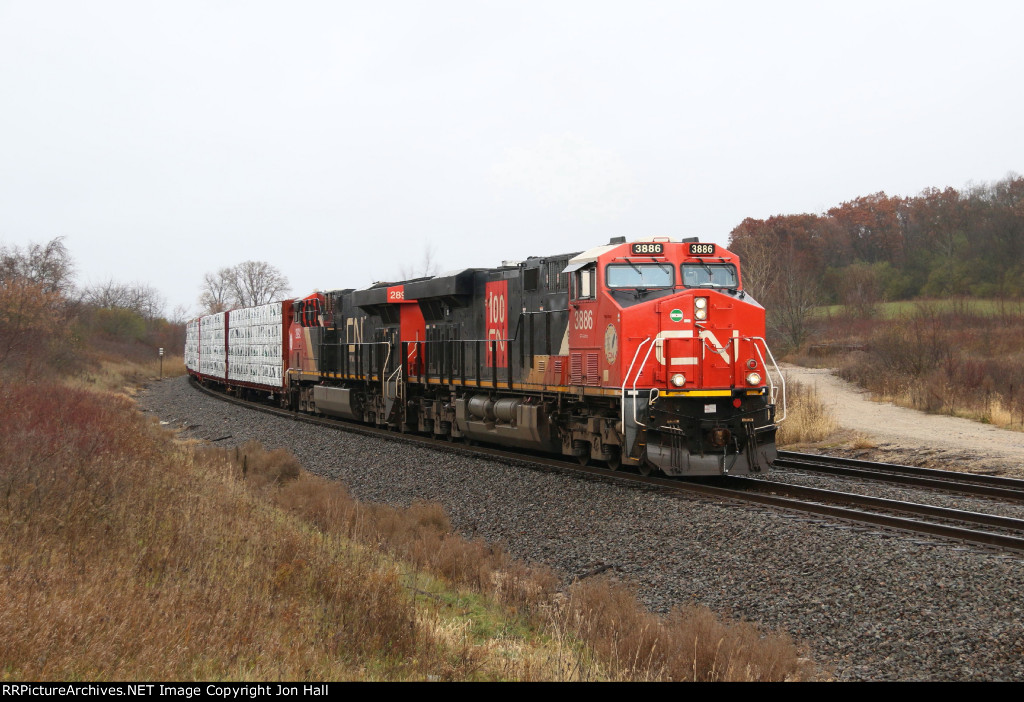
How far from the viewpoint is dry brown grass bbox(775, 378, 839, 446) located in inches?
667

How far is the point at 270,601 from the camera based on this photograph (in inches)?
229

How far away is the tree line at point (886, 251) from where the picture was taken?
4297 cm

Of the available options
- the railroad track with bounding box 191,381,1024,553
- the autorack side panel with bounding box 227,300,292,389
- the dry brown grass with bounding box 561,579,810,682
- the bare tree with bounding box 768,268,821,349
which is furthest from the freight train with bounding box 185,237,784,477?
the bare tree with bounding box 768,268,821,349

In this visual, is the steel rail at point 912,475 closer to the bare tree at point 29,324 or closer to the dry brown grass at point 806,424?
the dry brown grass at point 806,424

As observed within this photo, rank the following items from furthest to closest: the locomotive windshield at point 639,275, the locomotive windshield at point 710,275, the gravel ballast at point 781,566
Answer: the locomotive windshield at point 710,275 → the locomotive windshield at point 639,275 → the gravel ballast at point 781,566

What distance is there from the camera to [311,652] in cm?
→ 480

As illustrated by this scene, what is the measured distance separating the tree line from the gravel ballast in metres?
20.8

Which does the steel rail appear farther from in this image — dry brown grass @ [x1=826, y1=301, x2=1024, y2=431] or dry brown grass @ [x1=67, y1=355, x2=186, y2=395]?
dry brown grass @ [x1=67, y1=355, x2=186, y2=395]

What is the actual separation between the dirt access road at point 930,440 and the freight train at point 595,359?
239 centimetres

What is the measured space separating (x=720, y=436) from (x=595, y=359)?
2195mm

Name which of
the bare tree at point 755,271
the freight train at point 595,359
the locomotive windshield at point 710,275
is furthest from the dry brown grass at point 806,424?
the bare tree at point 755,271

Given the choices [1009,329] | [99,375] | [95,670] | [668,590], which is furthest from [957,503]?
[99,375]

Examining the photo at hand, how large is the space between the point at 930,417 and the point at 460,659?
731 inches

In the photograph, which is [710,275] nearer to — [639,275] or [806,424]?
[639,275]
